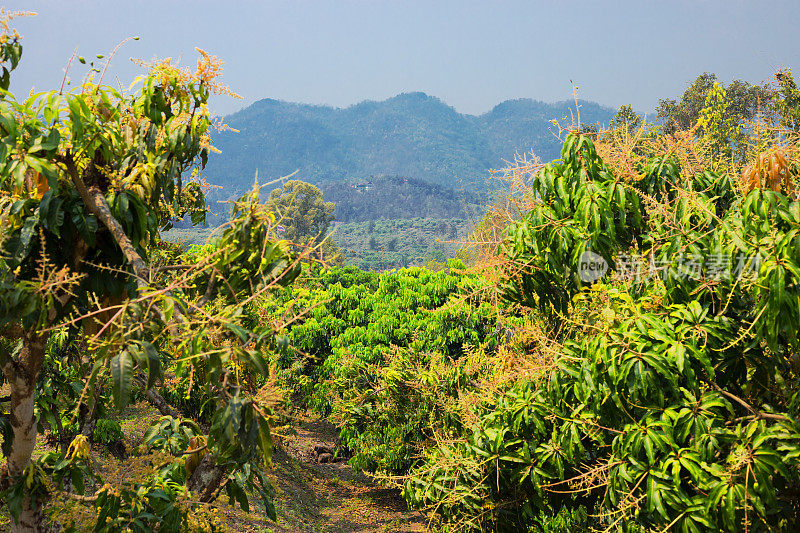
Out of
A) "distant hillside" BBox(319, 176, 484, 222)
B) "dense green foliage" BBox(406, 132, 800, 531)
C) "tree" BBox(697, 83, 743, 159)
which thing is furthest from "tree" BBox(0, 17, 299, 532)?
"distant hillside" BBox(319, 176, 484, 222)

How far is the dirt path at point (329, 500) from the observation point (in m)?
9.83

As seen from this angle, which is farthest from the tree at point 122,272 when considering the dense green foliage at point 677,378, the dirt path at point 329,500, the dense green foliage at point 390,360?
the dirt path at point 329,500

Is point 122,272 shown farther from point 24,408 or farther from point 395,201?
point 395,201

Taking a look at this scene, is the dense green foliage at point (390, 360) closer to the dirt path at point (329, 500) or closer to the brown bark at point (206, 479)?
the dirt path at point (329, 500)

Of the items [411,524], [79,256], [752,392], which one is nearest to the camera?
[79,256]

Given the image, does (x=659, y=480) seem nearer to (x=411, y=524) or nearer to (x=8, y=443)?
(x=8, y=443)

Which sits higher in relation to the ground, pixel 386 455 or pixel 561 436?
pixel 561 436

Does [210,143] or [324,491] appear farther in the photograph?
[324,491]

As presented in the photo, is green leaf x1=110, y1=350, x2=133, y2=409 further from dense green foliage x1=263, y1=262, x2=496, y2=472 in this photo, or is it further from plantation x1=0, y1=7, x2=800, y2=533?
dense green foliage x1=263, y1=262, x2=496, y2=472

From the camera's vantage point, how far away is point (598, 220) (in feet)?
10.7

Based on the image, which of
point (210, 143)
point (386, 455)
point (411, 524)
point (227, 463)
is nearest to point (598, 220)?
point (210, 143)

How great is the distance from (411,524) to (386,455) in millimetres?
1593

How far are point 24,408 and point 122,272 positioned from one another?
0.92 metres

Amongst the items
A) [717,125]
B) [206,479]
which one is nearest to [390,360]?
[206,479]
